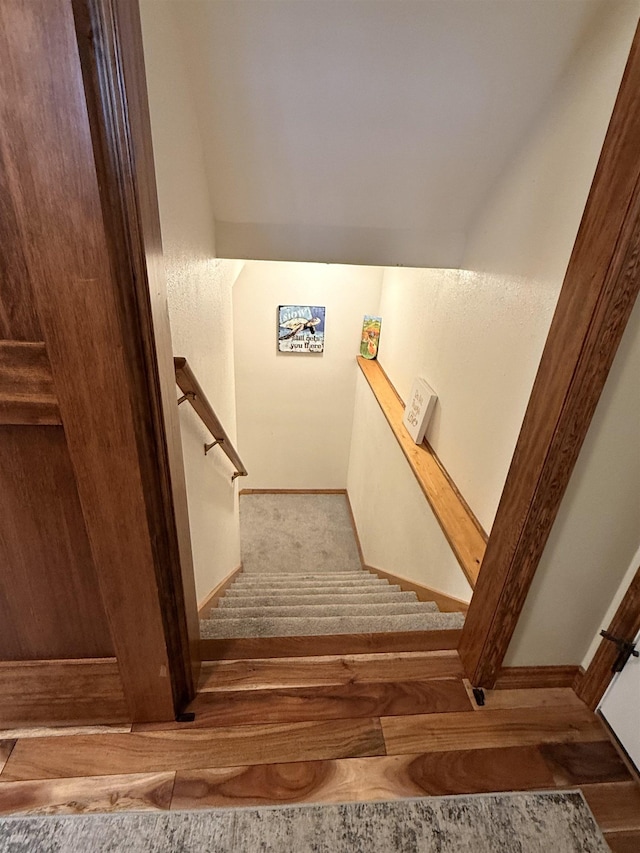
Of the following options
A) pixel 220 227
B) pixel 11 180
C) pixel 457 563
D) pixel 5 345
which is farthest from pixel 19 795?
pixel 220 227

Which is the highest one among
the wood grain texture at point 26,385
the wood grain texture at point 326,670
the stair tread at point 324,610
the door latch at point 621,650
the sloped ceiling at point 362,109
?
the sloped ceiling at point 362,109

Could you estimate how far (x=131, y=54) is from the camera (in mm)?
628

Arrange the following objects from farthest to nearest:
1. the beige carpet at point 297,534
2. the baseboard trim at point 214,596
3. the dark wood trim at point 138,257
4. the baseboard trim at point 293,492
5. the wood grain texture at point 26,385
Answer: the baseboard trim at point 293,492 < the beige carpet at point 297,534 < the baseboard trim at point 214,596 < the wood grain texture at point 26,385 < the dark wood trim at point 138,257

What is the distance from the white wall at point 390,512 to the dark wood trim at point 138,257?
1254mm

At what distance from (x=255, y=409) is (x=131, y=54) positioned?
3639 millimetres

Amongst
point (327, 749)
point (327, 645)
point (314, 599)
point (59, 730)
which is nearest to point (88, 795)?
point (59, 730)

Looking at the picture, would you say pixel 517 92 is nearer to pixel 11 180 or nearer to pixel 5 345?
pixel 11 180

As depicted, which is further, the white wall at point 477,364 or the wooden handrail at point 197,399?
the white wall at point 477,364

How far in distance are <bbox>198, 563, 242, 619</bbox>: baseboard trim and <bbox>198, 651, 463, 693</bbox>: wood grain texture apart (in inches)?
18.3

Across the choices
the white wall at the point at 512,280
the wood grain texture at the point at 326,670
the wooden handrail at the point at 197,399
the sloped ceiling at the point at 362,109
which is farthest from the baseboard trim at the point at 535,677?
the sloped ceiling at the point at 362,109

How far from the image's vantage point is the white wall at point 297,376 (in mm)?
3729

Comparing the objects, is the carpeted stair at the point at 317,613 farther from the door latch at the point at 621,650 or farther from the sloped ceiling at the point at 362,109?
the sloped ceiling at the point at 362,109

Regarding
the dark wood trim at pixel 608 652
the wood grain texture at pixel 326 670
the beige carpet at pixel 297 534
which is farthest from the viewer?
the beige carpet at pixel 297 534

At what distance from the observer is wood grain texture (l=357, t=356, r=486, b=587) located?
170cm
